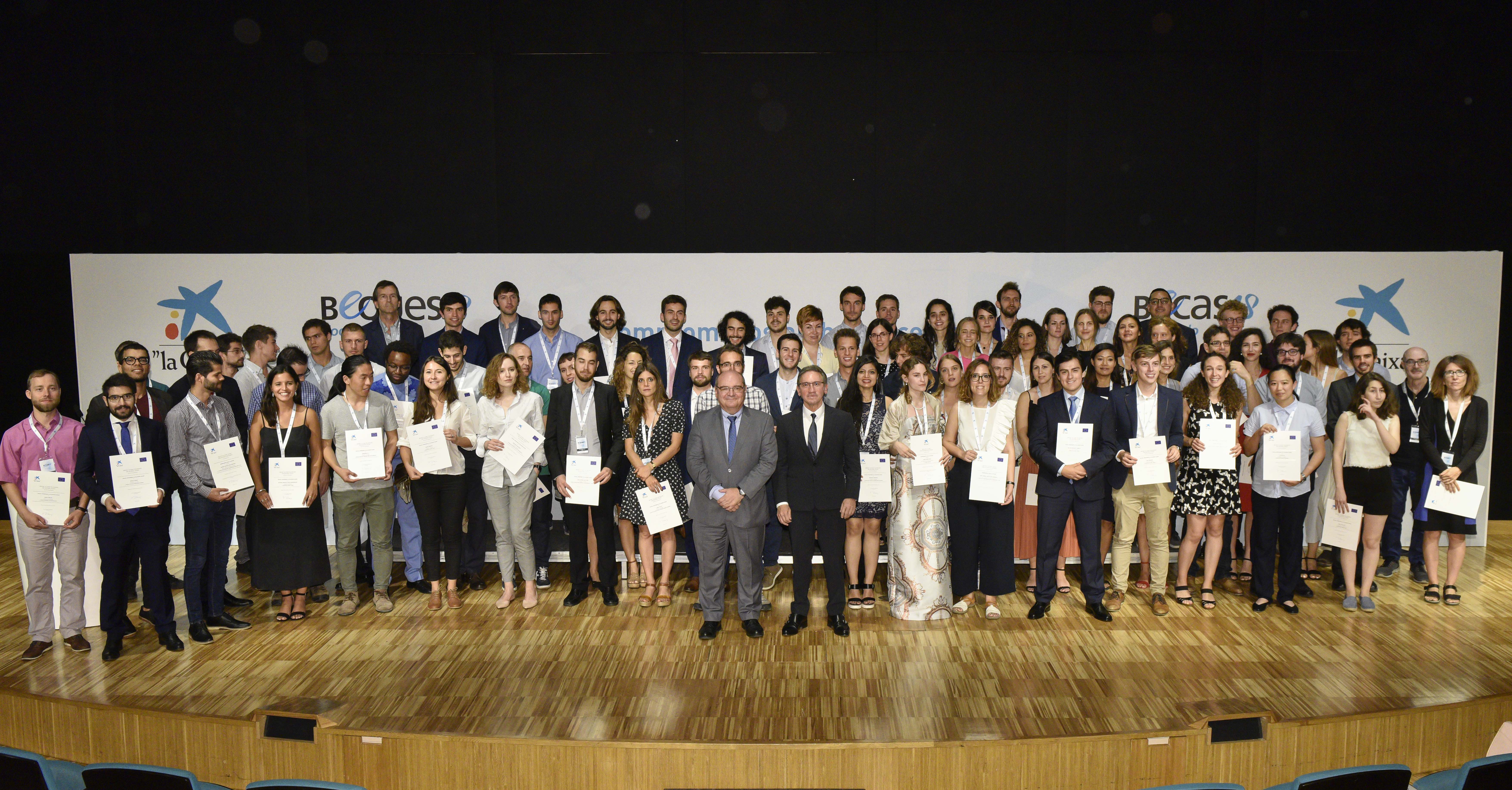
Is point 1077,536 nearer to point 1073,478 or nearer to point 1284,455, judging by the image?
point 1073,478

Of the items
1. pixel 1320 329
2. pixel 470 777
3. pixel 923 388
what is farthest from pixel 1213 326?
pixel 470 777

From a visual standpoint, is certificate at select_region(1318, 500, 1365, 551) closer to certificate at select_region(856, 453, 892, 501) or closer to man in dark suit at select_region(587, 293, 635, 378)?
certificate at select_region(856, 453, 892, 501)

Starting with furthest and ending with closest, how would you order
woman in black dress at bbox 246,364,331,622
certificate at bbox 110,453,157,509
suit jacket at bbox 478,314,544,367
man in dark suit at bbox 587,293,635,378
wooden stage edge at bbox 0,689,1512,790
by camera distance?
suit jacket at bbox 478,314,544,367 → man in dark suit at bbox 587,293,635,378 → woman in black dress at bbox 246,364,331,622 → certificate at bbox 110,453,157,509 → wooden stage edge at bbox 0,689,1512,790

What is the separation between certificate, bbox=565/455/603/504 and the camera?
4.45 metres

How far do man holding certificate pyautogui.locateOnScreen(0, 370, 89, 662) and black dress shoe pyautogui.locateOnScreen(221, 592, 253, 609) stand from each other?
2.13 ft

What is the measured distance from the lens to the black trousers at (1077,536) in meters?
4.38

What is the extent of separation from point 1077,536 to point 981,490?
67 centimetres

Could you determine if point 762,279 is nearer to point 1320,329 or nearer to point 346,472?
point 346,472

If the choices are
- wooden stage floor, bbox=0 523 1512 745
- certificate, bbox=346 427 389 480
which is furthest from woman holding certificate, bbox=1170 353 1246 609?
certificate, bbox=346 427 389 480

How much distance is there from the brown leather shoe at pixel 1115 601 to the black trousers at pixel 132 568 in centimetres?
478

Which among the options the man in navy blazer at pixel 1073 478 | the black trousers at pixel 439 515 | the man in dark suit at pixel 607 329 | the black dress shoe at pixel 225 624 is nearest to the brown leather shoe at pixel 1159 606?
the man in navy blazer at pixel 1073 478

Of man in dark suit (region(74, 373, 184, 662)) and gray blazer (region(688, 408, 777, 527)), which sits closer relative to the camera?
man in dark suit (region(74, 373, 184, 662))

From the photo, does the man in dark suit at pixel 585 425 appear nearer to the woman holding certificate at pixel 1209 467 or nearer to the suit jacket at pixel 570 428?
the suit jacket at pixel 570 428
